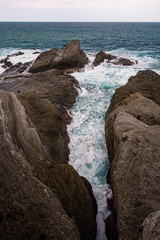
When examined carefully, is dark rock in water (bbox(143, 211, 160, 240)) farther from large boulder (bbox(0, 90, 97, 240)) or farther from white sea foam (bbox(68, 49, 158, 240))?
white sea foam (bbox(68, 49, 158, 240))

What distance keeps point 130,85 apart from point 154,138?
7146 millimetres

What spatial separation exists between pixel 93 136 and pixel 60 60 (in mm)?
15176

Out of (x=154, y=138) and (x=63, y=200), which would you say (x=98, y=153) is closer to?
(x=154, y=138)

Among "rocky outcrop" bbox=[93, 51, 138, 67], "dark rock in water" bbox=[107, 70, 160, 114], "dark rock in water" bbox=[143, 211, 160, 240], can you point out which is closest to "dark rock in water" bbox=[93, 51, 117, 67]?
"rocky outcrop" bbox=[93, 51, 138, 67]

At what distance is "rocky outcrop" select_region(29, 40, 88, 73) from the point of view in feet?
67.9

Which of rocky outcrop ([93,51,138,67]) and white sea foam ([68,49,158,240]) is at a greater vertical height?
rocky outcrop ([93,51,138,67])

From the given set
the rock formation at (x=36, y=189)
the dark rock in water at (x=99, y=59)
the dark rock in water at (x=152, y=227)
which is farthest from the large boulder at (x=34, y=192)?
the dark rock in water at (x=99, y=59)

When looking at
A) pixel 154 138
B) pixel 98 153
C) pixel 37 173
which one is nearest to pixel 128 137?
pixel 154 138

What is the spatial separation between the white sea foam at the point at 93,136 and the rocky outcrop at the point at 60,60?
413 centimetres

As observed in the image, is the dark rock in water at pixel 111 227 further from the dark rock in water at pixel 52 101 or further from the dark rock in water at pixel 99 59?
the dark rock in water at pixel 99 59

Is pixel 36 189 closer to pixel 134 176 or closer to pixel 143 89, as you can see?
pixel 134 176

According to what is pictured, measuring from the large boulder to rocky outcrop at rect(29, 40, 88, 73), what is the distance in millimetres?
16092

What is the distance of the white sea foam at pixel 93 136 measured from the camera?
6.61m

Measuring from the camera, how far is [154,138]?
17.9 ft
